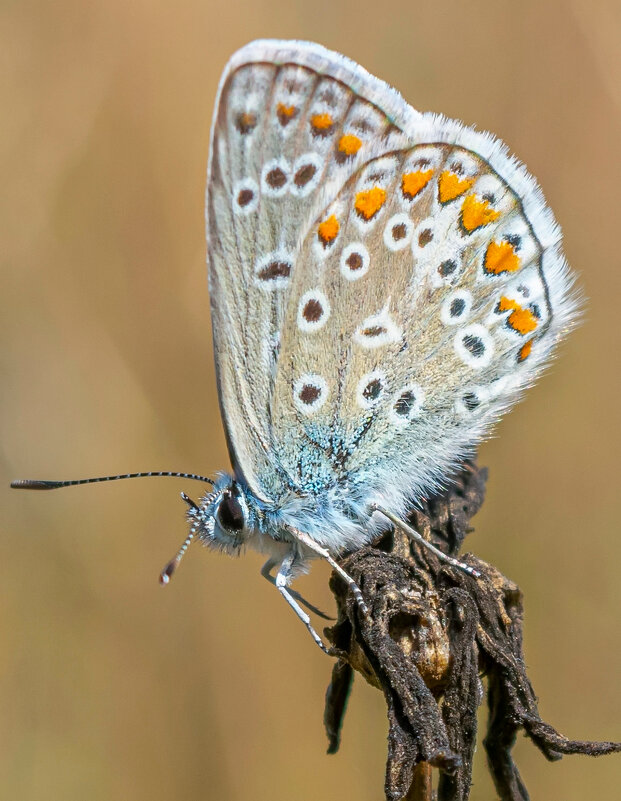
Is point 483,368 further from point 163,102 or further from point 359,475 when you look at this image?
point 163,102

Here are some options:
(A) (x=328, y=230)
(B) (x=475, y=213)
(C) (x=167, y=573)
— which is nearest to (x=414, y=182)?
(B) (x=475, y=213)

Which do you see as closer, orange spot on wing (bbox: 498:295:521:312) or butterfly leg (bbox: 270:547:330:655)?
butterfly leg (bbox: 270:547:330:655)

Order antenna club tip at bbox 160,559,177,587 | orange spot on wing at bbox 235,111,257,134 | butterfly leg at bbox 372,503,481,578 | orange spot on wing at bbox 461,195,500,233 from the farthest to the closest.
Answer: orange spot on wing at bbox 461,195,500,233 → antenna club tip at bbox 160,559,177,587 → orange spot on wing at bbox 235,111,257,134 → butterfly leg at bbox 372,503,481,578

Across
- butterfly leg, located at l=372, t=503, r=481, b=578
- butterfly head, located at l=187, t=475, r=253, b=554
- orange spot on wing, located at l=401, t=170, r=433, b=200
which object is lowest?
butterfly head, located at l=187, t=475, r=253, b=554

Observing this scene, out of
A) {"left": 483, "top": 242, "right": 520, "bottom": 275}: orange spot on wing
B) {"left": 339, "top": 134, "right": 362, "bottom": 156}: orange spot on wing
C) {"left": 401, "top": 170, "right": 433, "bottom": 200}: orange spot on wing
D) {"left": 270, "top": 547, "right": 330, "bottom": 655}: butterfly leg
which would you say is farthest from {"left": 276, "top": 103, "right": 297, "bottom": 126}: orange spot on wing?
{"left": 270, "top": 547, "right": 330, "bottom": 655}: butterfly leg

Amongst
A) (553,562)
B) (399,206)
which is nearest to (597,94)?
(399,206)

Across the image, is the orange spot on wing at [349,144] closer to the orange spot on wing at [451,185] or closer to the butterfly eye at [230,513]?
the orange spot on wing at [451,185]

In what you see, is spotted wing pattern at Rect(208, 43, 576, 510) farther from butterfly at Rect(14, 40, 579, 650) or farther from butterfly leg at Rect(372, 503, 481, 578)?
butterfly leg at Rect(372, 503, 481, 578)
